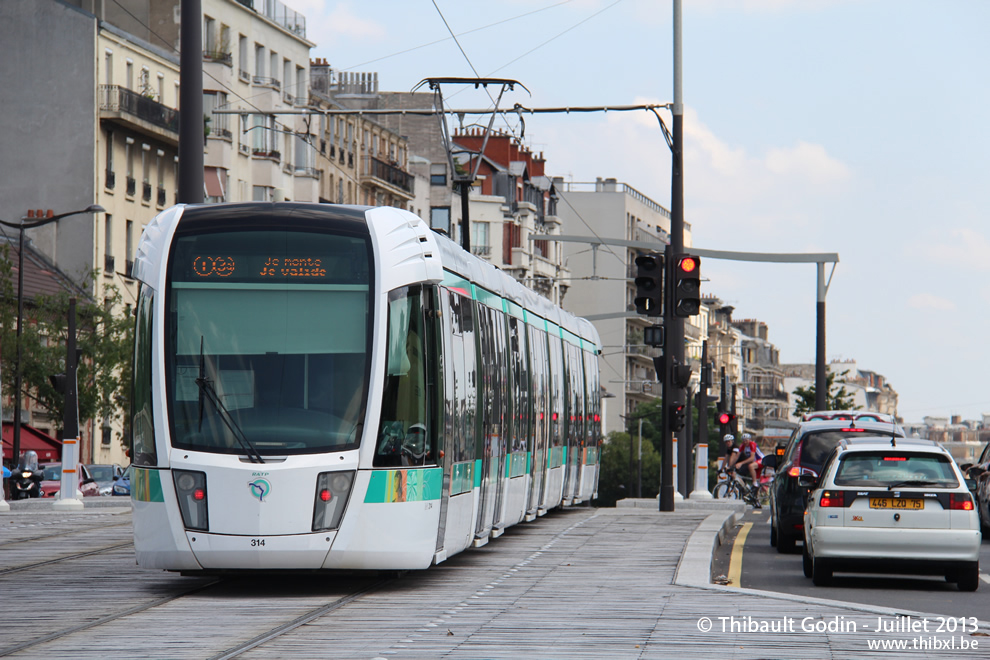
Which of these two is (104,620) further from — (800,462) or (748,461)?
(748,461)

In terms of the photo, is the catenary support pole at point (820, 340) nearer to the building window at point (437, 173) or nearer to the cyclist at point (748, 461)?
the cyclist at point (748, 461)

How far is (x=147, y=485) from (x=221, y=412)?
88 cm

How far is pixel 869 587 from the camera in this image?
17625mm

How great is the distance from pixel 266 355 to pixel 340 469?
3.67ft

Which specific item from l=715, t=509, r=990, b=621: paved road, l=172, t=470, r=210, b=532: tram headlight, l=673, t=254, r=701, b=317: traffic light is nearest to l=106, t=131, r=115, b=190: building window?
l=673, t=254, r=701, b=317: traffic light

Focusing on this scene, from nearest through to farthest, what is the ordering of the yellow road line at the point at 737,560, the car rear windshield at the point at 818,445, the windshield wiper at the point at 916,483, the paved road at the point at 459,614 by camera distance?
the paved road at the point at 459,614, the windshield wiper at the point at 916,483, the yellow road line at the point at 737,560, the car rear windshield at the point at 818,445

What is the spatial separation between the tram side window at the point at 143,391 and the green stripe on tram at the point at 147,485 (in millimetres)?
83

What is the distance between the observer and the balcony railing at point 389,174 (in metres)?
90.7

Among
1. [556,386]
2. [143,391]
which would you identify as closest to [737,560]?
[556,386]

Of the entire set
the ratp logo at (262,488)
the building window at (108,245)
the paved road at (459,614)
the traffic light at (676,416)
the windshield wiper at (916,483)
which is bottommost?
the paved road at (459,614)

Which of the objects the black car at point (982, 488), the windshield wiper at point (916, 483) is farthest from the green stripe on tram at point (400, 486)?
the black car at point (982, 488)

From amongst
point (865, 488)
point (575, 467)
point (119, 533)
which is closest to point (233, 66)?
point (575, 467)

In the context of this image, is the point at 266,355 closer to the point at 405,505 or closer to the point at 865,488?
the point at 405,505

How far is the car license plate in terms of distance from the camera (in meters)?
17.0
